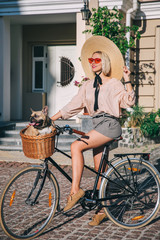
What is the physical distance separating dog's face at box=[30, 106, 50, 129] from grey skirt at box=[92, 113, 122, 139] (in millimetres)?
670

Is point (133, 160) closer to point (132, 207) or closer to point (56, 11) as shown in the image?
point (132, 207)

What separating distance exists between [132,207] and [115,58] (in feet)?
5.54

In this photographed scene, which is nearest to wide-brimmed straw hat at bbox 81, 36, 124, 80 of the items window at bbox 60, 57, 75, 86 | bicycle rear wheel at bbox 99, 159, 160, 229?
bicycle rear wheel at bbox 99, 159, 160, 229

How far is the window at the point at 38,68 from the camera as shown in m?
13.4

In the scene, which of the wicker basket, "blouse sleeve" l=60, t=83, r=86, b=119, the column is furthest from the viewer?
the column

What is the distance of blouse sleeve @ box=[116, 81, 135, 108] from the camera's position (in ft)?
13.1

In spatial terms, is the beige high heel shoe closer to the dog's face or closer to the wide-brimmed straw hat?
the dog's face

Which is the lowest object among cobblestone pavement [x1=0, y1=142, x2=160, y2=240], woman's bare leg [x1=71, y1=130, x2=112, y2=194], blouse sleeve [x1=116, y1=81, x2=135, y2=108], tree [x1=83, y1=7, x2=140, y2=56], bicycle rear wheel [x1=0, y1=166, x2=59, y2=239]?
cobblestone pavement [x1=0, y1=142, x2=160, y2=240]

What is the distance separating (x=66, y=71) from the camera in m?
13.1

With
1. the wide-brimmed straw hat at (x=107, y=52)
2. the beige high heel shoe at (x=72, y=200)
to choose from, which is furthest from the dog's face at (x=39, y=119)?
the wide-brimmed straw hat at (x=107, y=52)

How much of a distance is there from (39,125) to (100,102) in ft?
2.70

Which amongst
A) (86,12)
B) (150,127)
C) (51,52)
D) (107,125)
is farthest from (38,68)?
(107,125)

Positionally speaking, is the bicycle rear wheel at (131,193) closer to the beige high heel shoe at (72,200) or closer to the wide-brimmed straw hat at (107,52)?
the beige high heel shoe at (72,200)

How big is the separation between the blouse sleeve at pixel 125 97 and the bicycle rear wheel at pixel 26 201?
1080 mm
